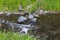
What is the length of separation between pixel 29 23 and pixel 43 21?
235 millimetres

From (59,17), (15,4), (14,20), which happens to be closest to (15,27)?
(14,20)

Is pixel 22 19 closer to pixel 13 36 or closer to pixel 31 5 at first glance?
pixel 31 5

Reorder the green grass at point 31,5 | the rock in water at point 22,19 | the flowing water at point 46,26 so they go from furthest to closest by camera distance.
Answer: the green grass at point 31,5
the rock in water at point 22,19
the flowing water at point 46,26

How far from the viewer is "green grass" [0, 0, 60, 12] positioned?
14.9 feet

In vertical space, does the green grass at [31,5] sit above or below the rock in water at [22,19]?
above

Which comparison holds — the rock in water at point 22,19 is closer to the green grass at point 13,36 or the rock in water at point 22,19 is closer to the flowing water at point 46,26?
the flowing water at point 46,26

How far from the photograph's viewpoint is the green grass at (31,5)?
455 centimetres

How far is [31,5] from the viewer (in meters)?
4.69

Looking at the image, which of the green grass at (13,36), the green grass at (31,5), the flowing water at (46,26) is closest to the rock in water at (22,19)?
the flowing water at (46,26)

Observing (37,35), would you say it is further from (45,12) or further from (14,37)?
(45,12)

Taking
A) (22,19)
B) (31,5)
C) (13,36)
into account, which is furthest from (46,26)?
(31,5)

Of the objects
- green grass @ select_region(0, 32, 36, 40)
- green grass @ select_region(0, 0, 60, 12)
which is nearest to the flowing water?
green grass @ select_region(0, 32, 36, 40)

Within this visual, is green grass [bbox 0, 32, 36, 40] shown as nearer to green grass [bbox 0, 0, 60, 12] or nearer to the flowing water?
the flowing water

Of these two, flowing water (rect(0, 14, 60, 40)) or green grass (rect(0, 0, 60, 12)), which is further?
green grass (rect(0, 0, 60, 12))
